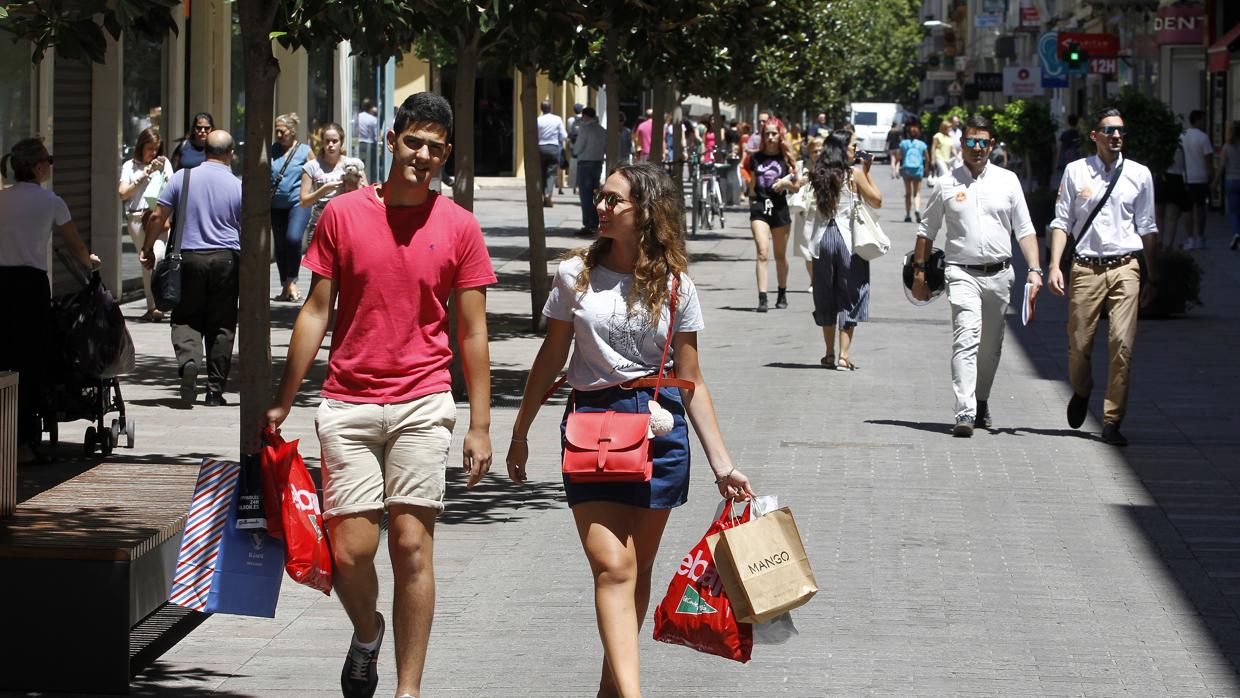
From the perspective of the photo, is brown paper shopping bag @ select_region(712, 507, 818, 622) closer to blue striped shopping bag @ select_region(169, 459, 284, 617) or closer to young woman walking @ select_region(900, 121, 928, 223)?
blue striped shopping bag @ select_region(169, 459, 284, 617)

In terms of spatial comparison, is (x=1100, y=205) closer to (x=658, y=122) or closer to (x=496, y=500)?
(x=496, y=500)

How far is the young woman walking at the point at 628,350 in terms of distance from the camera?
522cm

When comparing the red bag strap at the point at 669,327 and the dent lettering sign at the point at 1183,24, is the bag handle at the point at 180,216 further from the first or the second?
the dent lettering sign at the point at 1183,24

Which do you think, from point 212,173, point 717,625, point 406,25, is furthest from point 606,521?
point 212,173

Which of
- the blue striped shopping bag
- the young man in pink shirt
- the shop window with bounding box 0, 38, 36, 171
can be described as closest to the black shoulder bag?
the shop window with bounding box 0, 38, 36, 171

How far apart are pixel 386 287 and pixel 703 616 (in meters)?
1.28

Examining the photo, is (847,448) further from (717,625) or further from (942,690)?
(717,625)

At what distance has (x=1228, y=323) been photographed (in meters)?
17.5

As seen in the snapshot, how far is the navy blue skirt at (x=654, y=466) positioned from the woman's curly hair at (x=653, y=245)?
23 centimetres

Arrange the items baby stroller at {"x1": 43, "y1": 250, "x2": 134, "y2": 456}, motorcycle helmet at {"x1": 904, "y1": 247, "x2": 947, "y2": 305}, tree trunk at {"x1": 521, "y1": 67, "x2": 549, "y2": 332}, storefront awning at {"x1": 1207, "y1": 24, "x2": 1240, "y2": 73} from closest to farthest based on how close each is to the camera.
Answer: baby stroller at {"x1": 43, "y1": 250, "x2": 134, "y2": 456} → motorcycle helmet at {"x1": 904, "y1": 247, "x2": 947, "y2": 305} → tree trunk at {"x1": 521, "y1": 67, "x2": 549, "y2": 332} → storefront awning at {"x1": 1207, "y1": 24, "x2": 1240, "y2": 73}

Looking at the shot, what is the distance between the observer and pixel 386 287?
528cm

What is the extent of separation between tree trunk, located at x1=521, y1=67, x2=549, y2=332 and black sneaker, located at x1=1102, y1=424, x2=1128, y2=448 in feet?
19.8

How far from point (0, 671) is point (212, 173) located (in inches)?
261

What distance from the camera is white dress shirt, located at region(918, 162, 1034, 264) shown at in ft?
35.8
